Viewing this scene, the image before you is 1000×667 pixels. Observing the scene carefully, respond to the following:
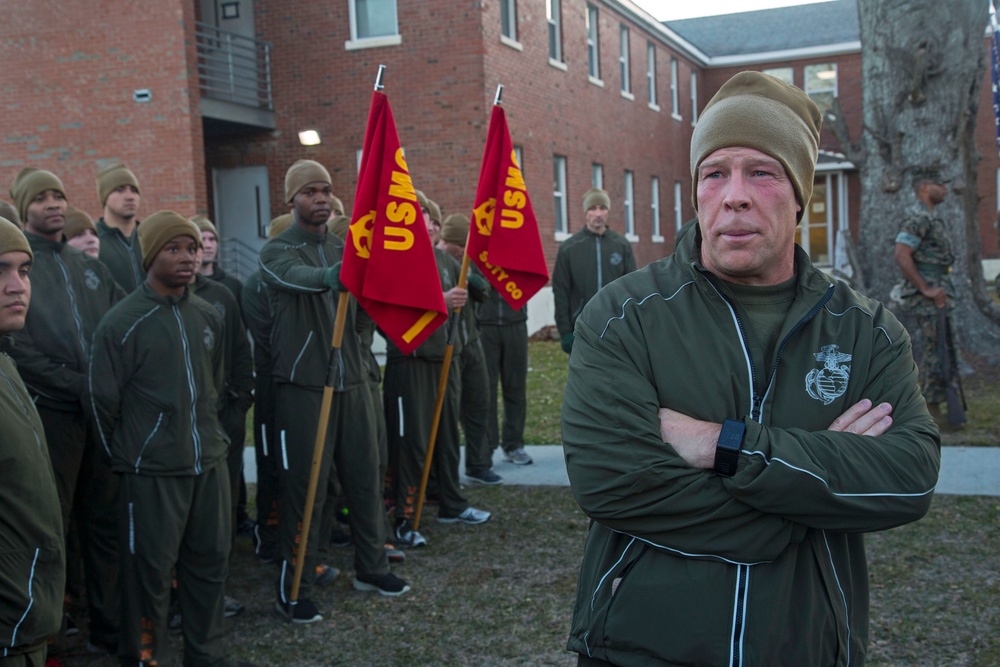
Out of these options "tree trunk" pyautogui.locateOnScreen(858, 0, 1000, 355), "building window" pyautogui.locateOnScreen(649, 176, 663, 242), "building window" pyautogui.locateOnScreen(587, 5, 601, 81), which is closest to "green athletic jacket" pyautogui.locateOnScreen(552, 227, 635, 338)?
"tree trunk" pyautogui.locateOnScreen(858, 0, 1000, 355)

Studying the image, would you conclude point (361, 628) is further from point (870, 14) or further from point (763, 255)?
point (870, 14)

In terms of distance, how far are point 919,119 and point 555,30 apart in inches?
451

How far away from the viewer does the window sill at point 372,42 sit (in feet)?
58.5

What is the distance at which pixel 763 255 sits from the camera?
83.6 inches

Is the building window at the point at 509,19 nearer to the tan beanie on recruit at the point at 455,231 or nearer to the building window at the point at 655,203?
the building window at the point at 655,203

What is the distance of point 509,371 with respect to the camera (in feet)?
27.8

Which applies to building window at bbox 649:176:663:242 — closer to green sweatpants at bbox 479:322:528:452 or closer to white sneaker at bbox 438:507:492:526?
green sweatpants at bbox 479:322:528:452

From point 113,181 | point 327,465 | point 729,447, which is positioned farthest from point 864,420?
point 113,181

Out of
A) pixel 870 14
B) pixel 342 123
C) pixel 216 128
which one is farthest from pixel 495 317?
pixel 216 128

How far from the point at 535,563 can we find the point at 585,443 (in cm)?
379

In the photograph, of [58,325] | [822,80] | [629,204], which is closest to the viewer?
[58,325]

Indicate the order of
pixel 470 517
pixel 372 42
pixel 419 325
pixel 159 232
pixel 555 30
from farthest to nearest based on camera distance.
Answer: pixel 555 30
pixel 372 42
pixel 470 517
pixel 419 325
pixel 159 232

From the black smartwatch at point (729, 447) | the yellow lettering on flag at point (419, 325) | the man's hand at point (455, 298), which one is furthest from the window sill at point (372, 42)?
the black smartwatch at point (729, 447)

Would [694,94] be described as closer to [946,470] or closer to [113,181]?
[946,470]
